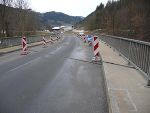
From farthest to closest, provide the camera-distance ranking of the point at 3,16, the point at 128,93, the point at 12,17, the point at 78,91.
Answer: the point at 12,17
the point at 3,16
the point at 78,91
the point at 128,93

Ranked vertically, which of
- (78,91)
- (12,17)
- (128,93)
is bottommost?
(78,91)

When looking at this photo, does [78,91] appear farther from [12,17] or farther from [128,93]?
[12,17]

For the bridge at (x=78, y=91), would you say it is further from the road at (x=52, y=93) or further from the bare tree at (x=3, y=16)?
the bare tree at (x=3, y=16)

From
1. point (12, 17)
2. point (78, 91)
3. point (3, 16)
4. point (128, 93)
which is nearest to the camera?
point (128, 93)

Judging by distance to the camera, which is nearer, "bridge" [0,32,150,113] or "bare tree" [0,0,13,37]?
"bridge" [0,32,150,113]

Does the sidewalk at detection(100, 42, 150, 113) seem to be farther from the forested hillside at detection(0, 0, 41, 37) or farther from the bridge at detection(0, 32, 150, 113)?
the forested hillside at detection(0, 0, 41, 37)

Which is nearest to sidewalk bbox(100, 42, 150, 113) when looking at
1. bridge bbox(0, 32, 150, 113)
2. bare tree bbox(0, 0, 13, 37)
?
bridge bbox(0, 32, 150, 113)

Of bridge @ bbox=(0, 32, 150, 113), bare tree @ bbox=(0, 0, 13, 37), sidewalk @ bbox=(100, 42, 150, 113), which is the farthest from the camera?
bare tree @ bbox=(0, 0, 13, 37)

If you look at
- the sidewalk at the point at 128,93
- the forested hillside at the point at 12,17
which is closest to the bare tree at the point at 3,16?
the forested hillside at the point at 12,17

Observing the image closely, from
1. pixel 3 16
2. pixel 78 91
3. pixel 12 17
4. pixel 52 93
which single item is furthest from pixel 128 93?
pixel 12 17

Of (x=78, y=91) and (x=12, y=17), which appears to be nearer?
(x=78, y=91)

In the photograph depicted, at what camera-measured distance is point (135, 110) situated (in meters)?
6.49

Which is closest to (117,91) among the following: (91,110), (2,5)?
(91,110)

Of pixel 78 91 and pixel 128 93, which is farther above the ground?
A: pixel 128 93
